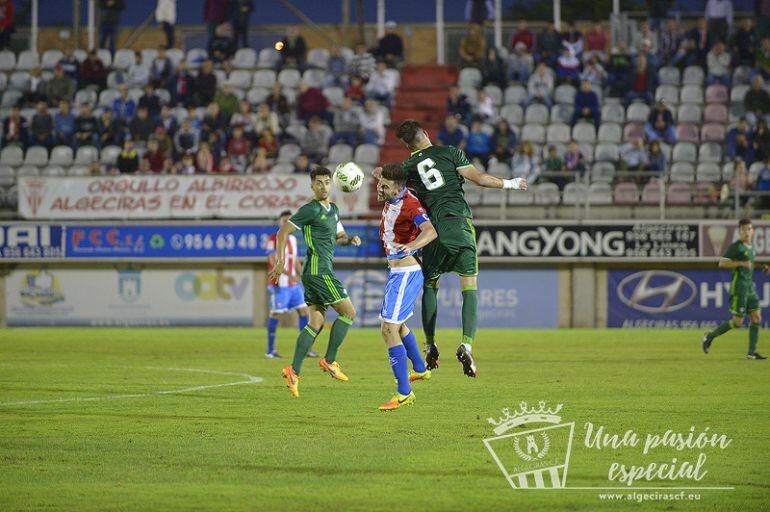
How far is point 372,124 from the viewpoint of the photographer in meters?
29.5

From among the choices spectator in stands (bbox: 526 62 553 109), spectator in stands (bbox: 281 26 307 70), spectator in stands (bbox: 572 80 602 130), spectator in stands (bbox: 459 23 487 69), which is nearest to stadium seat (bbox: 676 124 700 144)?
spectator in stands (bbox: 572 80 602 130)

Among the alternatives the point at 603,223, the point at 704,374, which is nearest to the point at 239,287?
the point at 603,223

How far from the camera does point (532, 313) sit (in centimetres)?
2775

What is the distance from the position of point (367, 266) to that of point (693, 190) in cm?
796

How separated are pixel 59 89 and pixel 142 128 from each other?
11.9 feet

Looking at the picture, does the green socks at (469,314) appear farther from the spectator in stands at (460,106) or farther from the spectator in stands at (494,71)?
the spectator in stands at (494,71)

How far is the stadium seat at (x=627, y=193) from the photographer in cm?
2702

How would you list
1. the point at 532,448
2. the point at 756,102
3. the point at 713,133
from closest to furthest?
1. the point at 532,448
2. the point at 756,102
3. the point at 713,133

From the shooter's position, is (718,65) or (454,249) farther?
(718,65)

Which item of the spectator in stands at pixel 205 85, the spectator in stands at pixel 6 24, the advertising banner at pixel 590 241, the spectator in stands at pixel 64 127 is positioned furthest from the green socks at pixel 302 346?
the spectator in stands at pixel 6 24

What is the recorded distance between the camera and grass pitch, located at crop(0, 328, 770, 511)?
6.68 m

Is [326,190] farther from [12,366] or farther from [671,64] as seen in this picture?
[671,64]

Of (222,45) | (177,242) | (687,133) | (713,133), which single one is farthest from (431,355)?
(222,45)

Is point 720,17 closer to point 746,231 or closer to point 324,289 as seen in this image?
point 746,231
